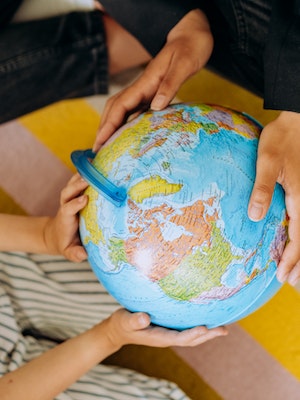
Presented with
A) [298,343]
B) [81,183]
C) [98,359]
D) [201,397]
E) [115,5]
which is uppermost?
[115,5]

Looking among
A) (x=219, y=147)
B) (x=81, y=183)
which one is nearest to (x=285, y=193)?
(x=219, y=147)

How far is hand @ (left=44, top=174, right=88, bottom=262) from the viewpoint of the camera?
0.93 metres

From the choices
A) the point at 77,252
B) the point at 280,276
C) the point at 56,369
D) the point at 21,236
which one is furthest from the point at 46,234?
the point at 280,276

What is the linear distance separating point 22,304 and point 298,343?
67 centimetres

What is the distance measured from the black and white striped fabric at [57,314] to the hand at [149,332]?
221 mm

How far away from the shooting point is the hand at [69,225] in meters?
0.93

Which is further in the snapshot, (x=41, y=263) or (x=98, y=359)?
(x=41, y=263)

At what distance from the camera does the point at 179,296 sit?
2.69 feet

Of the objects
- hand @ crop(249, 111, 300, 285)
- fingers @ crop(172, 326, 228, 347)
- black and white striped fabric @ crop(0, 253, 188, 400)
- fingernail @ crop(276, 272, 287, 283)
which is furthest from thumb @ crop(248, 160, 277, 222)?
black and white striped fabric @ crop(0, 253, 188, 400)

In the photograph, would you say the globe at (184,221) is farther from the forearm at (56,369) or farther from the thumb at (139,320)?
the forearm at (56,369)

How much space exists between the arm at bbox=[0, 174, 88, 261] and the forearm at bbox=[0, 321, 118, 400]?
0.19 m

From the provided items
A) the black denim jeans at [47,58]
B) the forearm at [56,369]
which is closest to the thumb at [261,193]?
the forearm at [56,369]

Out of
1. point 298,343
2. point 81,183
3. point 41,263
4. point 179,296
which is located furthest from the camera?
point 41,263

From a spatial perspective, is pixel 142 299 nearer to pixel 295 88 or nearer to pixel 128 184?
pixel 128 184
